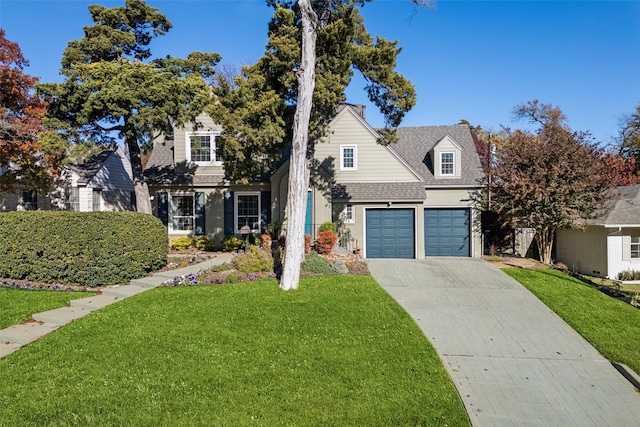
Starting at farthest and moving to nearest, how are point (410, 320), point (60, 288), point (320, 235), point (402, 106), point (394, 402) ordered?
point (320, 235) → point (402, 106) → point (60, 288) → point (410, 320) → point (394, 402)

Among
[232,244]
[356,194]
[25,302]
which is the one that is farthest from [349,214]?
[25,302]

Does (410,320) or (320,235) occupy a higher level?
(320,235)

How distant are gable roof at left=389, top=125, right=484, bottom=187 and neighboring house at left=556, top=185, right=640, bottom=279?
518 centimetres

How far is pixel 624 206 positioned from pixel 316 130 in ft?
45.7

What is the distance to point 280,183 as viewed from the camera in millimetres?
16547

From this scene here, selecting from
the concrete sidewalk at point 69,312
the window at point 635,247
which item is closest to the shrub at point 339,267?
the concrete sidewalk at point 69,312

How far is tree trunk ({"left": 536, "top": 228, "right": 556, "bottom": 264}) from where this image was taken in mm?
16047

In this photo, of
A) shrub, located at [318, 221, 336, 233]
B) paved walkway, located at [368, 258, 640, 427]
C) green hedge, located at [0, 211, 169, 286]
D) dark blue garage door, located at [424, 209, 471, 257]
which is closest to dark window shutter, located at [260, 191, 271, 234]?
shrub, located at [318, 221, 336, 233]

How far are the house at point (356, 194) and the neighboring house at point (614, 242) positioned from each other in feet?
15.2

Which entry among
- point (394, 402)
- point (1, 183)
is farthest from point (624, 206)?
point (1, 183)

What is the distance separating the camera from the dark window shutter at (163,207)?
56.8ft

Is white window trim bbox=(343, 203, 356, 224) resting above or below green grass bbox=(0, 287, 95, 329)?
above

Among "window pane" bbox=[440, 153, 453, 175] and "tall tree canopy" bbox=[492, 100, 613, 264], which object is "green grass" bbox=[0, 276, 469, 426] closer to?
"tall tree canopy" bbox=[492, 100, 613, 264]

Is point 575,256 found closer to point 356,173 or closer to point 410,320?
point 356,173
